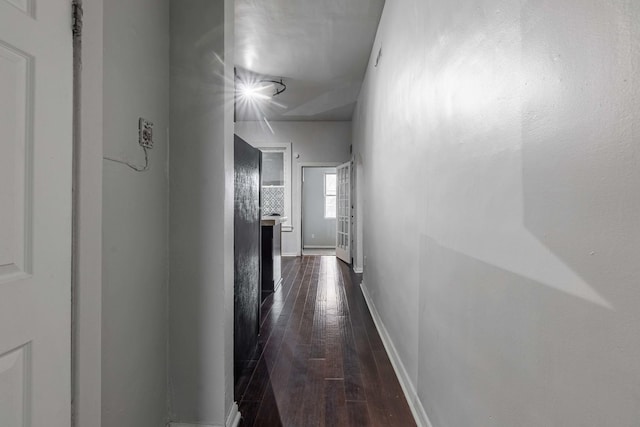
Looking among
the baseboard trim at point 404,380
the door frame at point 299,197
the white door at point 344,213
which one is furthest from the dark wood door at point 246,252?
the door frame at point 299,197

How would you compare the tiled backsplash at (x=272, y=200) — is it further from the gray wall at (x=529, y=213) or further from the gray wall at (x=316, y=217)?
the gray wall at (x=529, y=213)

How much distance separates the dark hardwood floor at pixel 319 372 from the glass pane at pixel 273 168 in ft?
12.4

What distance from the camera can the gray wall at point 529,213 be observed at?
1.91 ft

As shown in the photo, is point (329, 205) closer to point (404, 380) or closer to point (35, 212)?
point (404, 380)

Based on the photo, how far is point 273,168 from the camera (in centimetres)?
715

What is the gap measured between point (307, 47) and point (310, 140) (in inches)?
127

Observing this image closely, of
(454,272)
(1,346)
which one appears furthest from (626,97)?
(1,346)

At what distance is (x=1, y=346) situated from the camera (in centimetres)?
69

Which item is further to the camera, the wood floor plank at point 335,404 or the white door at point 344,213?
the white door at point 344,213

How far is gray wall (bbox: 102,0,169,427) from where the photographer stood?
1115 mm

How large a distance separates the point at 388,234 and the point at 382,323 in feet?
2.62

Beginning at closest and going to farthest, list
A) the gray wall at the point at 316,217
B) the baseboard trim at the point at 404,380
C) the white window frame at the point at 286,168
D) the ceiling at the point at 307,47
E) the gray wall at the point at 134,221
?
1. the gray wall at the point at 134,221
2. the baseboard trim at the point at 404,380
3. the ceiling at the point at 307,47
4. the white window frame at the point at 286,168
5. the gray wall at the point at 316,217

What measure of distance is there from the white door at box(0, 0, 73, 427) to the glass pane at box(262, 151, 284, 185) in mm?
6214

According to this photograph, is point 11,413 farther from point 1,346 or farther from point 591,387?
point 591,387
